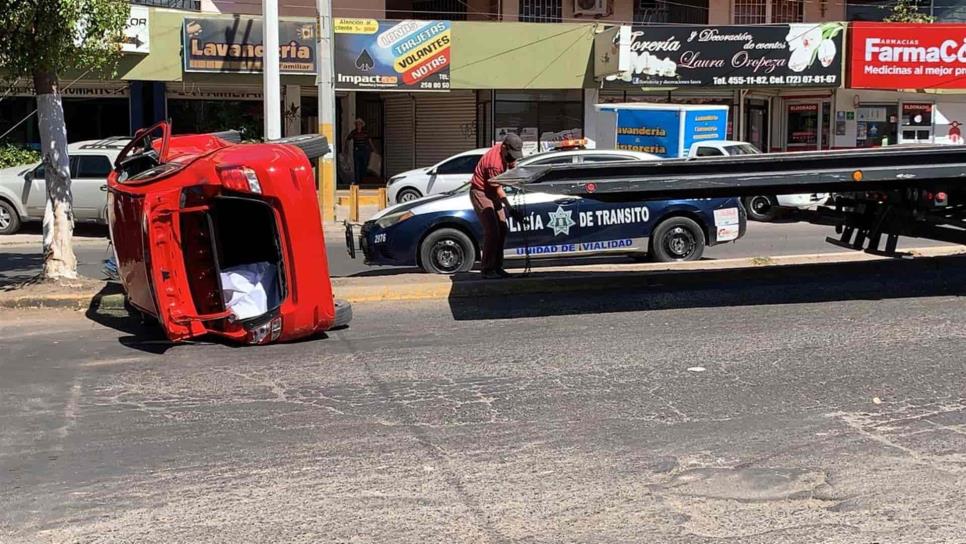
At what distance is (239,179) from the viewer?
748cm

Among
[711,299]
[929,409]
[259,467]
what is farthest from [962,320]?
[259,467]

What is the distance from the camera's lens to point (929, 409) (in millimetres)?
6164

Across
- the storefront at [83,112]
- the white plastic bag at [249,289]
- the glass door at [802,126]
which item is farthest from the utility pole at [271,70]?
the glass door at [802,126]

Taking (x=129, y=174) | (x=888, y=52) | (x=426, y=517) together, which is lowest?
(x=426, y=517)

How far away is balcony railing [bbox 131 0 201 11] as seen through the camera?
24.0 meters

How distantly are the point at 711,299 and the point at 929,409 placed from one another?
3.75 meters

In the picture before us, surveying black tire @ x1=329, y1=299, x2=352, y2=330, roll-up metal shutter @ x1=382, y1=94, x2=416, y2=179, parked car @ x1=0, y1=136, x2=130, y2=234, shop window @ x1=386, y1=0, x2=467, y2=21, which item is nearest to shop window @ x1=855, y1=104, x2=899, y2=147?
shop window @ x1=386, y1=0, x2=467, y2=21

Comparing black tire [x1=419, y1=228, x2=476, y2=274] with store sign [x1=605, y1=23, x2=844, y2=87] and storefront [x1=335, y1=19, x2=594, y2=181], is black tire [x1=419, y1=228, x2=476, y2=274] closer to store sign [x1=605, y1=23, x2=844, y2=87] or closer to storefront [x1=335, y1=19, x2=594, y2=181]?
storefront [x1=335, y1=19, x2=594, y2=181]

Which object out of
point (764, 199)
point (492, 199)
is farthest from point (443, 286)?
point (764, 199)

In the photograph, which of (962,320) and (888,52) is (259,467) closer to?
(962,320)

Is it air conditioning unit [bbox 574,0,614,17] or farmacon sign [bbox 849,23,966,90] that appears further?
air conditioning unit [bbox 574,0,614,17]

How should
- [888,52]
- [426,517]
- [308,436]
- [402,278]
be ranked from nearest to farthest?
[426,517] → [308,436] → [402,278] → [888,52]

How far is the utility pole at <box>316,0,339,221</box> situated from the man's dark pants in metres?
8.78

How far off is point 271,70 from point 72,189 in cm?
426
